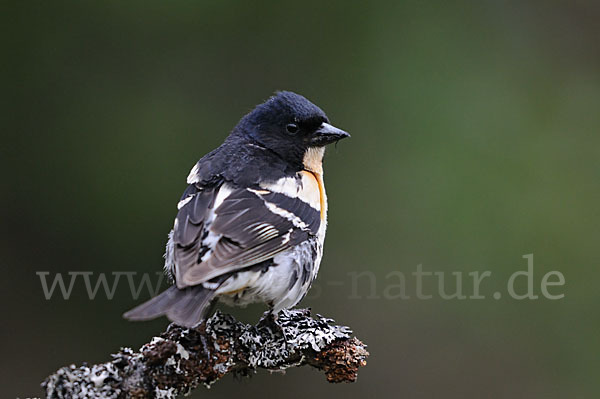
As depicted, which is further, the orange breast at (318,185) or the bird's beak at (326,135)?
the bird's beak at (326,135)

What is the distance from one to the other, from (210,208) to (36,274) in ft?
10.3

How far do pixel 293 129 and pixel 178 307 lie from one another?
1.87 metres

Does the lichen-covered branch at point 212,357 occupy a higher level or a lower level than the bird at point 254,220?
lower

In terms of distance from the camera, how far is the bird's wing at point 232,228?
11.3 feet

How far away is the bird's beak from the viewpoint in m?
4.65

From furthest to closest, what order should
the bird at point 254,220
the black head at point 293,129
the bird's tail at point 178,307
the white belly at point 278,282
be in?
the black head at point 293,129 → the white belly at point 278,282 → the bird at point 254,220 → the bird's tail at point 178,307

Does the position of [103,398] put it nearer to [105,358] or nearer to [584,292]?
[105,358]

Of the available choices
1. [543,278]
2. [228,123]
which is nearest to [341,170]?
[228,123]

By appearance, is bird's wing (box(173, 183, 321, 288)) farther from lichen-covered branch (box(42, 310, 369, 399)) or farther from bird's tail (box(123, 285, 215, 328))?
lichen-covered branch (box(42, 310, 369, 399))

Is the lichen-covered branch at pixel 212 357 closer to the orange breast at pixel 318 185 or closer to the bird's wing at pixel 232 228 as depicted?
the bird's wing at pixel 232 228

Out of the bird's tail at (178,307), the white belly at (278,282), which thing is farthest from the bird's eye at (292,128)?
the bird's tail at (178,307)

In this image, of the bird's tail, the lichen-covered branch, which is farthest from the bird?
the lichen-covered branch

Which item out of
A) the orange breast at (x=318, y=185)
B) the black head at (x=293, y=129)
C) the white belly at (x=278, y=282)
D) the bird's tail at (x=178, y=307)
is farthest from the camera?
the black head at (x=293, y=129)

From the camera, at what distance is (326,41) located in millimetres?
6930
